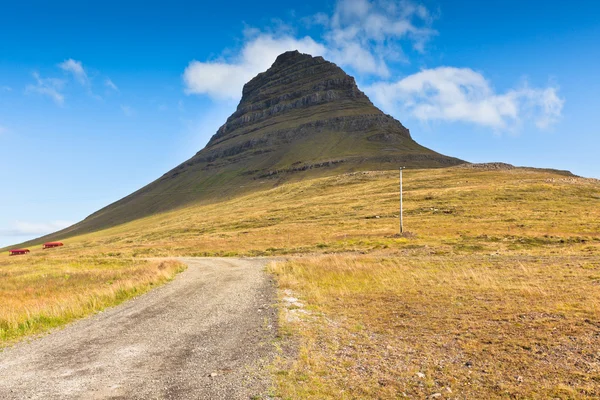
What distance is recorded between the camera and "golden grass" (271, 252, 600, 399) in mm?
7277

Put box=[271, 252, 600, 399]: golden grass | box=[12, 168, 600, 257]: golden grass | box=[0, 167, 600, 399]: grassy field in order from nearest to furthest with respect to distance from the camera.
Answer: box=[271, 252, 600, 399]: golden grass
box=[0, 167, 600, 399]: grassy field
box=[12, 168, 600, 257]: golden grass

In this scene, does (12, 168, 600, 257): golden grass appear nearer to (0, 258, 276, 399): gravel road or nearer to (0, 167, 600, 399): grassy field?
(0, 167, 600, 399): grassy field

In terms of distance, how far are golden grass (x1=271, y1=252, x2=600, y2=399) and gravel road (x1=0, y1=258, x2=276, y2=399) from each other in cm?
123

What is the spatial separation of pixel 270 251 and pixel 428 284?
1309 inches

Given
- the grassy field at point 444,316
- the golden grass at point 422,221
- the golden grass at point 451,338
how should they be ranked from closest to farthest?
1. the golden grass at point 451,338
2. the grassy field at point 444,316
3. the golden grass at point 422,221

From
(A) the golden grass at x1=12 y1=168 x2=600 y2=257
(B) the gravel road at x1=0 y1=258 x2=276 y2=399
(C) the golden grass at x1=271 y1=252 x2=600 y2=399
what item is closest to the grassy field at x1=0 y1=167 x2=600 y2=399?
(C) the golden grass at x1=271 y1=252 x2=600 y2=399

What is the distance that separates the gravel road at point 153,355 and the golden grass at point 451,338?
4.02 ft

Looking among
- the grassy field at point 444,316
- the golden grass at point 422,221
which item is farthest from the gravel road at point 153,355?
the golden grass at point 422,221

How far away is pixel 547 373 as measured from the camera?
768cm

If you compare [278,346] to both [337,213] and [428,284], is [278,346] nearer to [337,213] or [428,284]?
[428,284]

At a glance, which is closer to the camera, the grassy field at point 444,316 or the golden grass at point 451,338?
the golden grass at point 451,338

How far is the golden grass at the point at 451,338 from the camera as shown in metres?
7.28

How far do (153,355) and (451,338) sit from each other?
26.6 ft

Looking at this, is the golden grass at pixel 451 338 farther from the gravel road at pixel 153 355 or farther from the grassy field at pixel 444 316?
the gravel road at pixel 153 355
